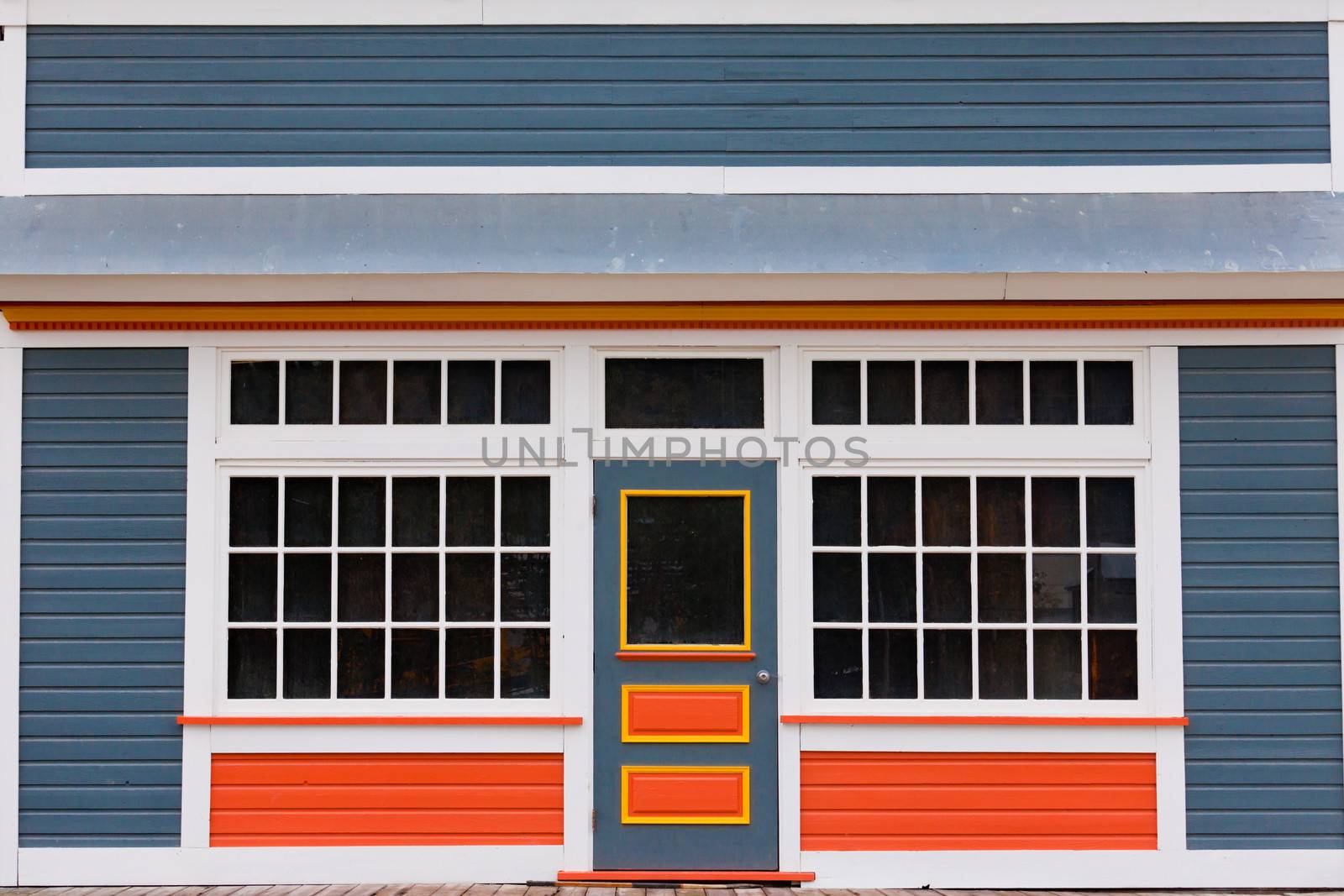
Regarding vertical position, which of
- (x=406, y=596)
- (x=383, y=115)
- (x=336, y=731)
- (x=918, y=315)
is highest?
(x=383, y=115)

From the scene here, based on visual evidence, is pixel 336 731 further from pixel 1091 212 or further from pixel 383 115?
pixel 1091 212

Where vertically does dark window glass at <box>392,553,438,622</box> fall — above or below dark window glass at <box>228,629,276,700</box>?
above

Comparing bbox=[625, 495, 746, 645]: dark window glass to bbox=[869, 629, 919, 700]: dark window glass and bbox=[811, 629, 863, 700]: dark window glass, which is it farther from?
bbox=[869, 629, 919, 700]: dark window glass

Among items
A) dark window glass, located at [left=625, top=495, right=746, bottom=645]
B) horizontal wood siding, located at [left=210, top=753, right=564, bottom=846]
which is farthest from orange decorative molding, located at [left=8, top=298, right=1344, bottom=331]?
horizontal wood siding, located at [left=210, top=753, right=564, bottom=846]

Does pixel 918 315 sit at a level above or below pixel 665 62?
below

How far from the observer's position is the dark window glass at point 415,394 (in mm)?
4578

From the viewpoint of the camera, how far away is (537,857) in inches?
177

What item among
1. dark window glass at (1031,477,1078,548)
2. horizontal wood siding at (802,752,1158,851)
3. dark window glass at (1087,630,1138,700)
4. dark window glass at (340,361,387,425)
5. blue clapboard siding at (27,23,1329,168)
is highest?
blue clapboard siding at (27,23,1329,168)

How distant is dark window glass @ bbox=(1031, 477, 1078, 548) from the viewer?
4.55 meters

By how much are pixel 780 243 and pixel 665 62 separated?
1.04 m

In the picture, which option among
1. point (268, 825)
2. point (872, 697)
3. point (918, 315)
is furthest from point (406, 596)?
point (918, 315)

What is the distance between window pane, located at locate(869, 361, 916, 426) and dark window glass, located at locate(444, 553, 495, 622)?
180cm

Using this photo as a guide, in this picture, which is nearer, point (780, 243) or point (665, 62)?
point (780, 243)

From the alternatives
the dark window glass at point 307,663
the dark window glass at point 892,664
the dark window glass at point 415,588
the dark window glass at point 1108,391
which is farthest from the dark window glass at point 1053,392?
the dark window glass at point 307,663
